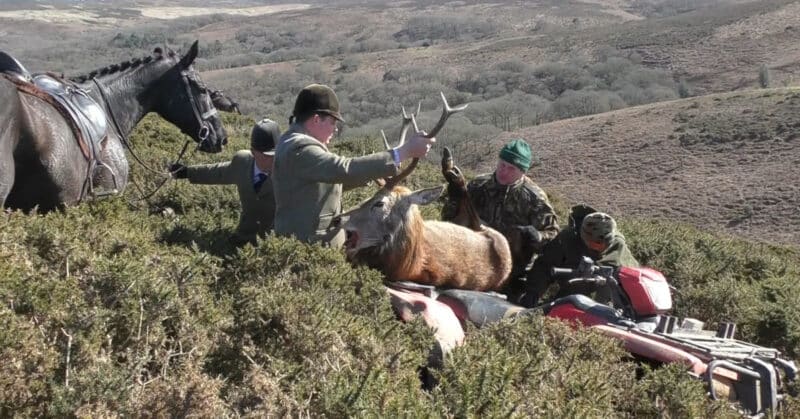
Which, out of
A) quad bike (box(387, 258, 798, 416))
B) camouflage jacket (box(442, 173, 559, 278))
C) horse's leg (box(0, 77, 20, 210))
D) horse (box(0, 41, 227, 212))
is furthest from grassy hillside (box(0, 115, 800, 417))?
camouflage jacket (box(442, 173, 559, 278))

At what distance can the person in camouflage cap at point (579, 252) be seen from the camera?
19.0 ft

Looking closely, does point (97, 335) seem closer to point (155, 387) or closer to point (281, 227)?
point (155, 387)

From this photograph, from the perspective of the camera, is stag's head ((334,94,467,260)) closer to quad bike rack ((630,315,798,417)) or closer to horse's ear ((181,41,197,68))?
quad bike rack ((630,315,798,417))

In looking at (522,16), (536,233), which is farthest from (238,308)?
(522,16)

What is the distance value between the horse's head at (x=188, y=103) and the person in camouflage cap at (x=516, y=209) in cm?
276

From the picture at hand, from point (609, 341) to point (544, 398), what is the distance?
34.0 inches

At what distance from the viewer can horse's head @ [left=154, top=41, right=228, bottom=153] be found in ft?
25.3

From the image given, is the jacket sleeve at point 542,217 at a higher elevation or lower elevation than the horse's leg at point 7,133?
lower

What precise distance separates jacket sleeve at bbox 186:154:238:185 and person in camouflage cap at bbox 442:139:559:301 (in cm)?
184

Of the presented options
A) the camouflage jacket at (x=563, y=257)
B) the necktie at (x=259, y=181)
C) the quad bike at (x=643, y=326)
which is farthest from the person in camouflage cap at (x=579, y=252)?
the necktie at (x=259, y=181)

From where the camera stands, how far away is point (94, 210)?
5465mm

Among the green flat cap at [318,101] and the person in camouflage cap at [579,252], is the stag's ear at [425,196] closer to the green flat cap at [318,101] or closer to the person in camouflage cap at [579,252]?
the green flat cap at [318,101]

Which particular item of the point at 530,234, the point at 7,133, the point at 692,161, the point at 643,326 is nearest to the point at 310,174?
the point at 7,133

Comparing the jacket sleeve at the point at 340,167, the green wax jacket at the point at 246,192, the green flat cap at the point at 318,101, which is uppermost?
the green flat cap at the point at 318,101
